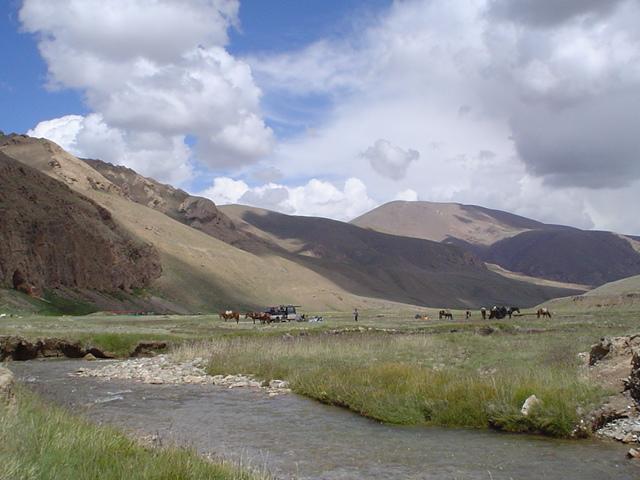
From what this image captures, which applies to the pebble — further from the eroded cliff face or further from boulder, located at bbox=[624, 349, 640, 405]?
the eroded cliff face

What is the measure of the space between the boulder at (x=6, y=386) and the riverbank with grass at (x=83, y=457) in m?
0.93

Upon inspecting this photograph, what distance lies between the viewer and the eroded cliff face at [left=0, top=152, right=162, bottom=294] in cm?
7962

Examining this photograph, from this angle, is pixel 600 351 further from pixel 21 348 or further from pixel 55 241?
pixel 55 241

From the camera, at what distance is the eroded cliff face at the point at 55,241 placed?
261 feet

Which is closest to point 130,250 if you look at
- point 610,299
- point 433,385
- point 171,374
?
point 610,299

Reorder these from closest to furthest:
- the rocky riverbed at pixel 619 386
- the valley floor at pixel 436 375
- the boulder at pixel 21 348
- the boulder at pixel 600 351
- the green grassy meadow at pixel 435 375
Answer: the rocky riverbed at pixel 619 386
the valley floor at pixel 436 375
the green grassy meadow at pixel 435 375
the boulder at pixel 600 351
the boulder at pixel 21 348

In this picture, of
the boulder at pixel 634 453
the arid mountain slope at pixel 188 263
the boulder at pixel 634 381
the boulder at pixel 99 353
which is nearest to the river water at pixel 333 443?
the boulder at pixel 634 453

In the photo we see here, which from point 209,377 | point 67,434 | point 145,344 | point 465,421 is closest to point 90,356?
point 145,344

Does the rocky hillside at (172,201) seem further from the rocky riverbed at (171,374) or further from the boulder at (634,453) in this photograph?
the boulder at (634,453)

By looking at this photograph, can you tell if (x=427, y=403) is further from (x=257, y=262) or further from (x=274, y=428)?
(x=257, y=262)

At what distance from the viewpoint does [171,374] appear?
26672mm

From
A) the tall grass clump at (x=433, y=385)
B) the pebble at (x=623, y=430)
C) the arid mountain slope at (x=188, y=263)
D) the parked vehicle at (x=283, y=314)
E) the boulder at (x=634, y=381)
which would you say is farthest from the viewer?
the arid mountain slope at (x=188, y=263)

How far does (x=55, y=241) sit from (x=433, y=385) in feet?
268

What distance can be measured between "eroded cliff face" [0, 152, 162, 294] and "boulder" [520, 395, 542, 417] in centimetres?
7431
